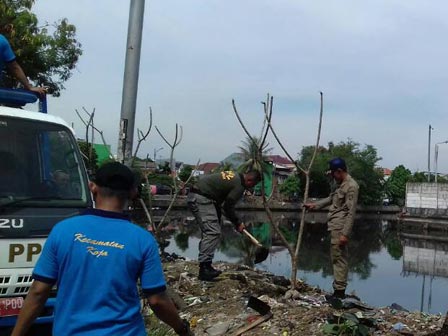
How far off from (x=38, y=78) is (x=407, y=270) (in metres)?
13.4

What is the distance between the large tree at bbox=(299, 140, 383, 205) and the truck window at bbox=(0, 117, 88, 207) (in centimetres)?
4695

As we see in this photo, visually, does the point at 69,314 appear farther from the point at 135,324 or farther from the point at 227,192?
the point at 227,192

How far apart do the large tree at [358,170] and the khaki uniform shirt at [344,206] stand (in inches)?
1748

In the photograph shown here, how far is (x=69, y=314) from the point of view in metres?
2.34

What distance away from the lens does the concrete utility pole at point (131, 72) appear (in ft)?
22.7

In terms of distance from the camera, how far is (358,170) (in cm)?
5350

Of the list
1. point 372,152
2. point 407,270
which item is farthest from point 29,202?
point 372,152

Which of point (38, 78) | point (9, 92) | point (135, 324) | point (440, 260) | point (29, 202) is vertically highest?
point (38, 78)

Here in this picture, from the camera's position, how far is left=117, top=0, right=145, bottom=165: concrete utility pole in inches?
273

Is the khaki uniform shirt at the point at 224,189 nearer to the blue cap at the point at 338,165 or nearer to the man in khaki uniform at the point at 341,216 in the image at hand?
the man in khaki uniform at the point at 341,216

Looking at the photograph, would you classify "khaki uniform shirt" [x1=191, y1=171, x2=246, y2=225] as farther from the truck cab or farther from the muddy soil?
the truck cab

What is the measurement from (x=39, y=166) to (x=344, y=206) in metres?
3.63

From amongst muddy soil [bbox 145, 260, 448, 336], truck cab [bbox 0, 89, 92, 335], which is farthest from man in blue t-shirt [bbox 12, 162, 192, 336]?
muddy soil [bbox 145, 260, 448, 336]

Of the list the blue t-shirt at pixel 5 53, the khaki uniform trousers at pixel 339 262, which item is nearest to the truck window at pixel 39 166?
the blue t-shirt at pixel 5 53
